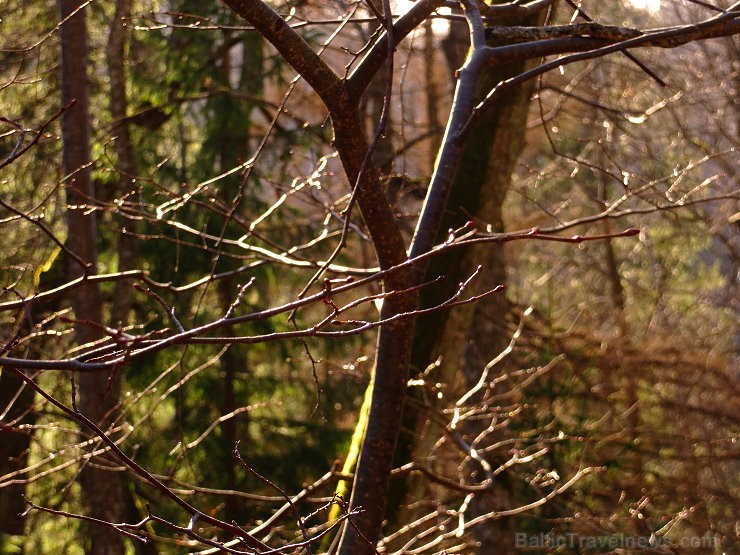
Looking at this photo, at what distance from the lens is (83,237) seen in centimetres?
653

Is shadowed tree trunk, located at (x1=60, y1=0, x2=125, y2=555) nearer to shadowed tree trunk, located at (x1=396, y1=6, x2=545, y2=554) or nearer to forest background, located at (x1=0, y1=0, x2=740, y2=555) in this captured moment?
forest background, located at (x1=0, y1=0, x2=740, y2=555)

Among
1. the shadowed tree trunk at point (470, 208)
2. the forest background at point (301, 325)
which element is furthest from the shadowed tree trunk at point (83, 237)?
the shadowed tree trunk at point (470, 208)

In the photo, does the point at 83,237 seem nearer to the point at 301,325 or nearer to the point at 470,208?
the point at 470,208

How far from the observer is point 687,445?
1013 centimetres

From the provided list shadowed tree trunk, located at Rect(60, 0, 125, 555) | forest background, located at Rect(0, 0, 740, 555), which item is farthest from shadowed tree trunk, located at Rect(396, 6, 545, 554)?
shadowed tree trunk, located at Rect(60, 0, 125, 555)

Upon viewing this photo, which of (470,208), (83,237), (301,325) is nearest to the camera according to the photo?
(470,208)

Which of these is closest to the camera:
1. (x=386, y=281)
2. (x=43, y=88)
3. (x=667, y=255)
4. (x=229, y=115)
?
(x=386, y=281)

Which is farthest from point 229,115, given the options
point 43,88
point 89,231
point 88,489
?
point 88,489

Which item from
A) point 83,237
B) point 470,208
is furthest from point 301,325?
point 470,208

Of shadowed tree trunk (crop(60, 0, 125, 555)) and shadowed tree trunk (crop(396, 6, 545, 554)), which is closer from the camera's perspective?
shadowed tree trunk (crop(396, 6, 545, 554))

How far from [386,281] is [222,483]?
255 inches

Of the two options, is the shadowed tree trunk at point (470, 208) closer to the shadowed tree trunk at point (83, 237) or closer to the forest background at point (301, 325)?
the forest background at point (301, 325)

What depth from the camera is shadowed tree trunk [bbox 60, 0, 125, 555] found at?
20.8ft

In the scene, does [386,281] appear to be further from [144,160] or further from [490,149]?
[144,160]
